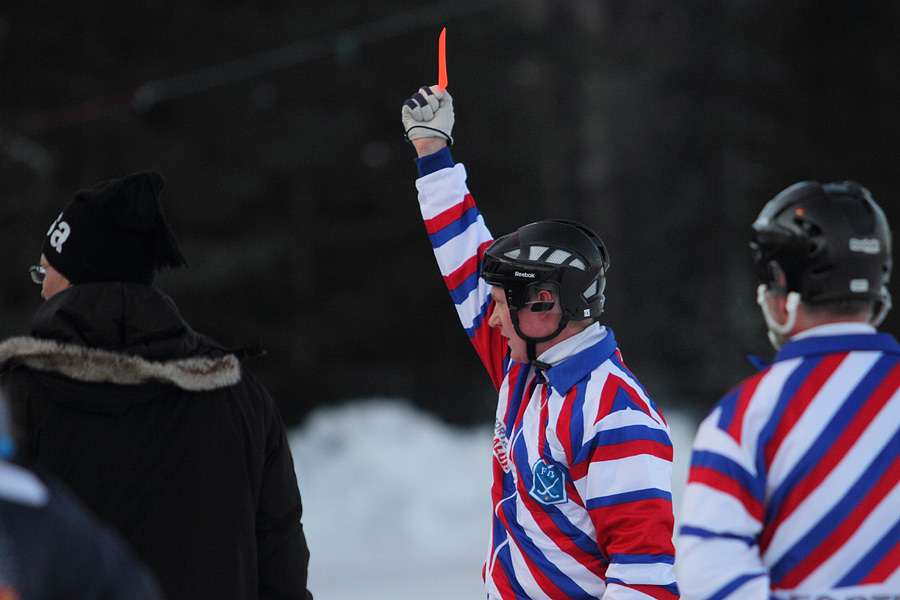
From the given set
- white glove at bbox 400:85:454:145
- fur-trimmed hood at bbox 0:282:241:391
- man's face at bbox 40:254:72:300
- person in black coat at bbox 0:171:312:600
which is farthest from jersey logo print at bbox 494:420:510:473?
man's face at bbox 40:254:72:300

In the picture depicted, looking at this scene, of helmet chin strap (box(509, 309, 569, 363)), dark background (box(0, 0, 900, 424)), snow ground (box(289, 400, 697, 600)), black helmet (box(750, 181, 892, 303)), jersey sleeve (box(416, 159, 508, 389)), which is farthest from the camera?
dark background (box(0, 0, 900, 424))

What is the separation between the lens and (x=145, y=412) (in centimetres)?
198

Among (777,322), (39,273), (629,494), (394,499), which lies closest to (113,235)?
(39,273)

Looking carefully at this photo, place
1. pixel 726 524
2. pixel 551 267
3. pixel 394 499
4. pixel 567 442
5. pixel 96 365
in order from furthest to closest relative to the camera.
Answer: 1. pixel 394 499
2. pixel 551 267
3. pixel 567 442
4. pixel 96 365
5. pixel 726 524

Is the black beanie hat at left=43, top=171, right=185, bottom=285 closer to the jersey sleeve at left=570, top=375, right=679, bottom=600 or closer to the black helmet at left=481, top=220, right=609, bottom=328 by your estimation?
the black helmet at left=481, top=220, right=609, bottom=328

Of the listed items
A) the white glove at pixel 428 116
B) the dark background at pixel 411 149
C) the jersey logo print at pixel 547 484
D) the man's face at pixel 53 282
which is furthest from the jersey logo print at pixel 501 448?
the dark background at pixel 411 149

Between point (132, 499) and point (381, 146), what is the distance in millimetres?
9680

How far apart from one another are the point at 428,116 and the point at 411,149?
360 inches

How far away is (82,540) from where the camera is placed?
0.94 metres

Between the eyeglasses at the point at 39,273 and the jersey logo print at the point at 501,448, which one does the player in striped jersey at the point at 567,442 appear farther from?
the eyeglasses at the point at 39,273

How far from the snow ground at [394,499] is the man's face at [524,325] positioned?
11.5 ft

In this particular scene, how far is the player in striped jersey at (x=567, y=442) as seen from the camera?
2072mm

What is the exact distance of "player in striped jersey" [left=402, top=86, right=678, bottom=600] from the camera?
2.07 metres

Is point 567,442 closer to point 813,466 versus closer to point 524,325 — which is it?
point 524,325
